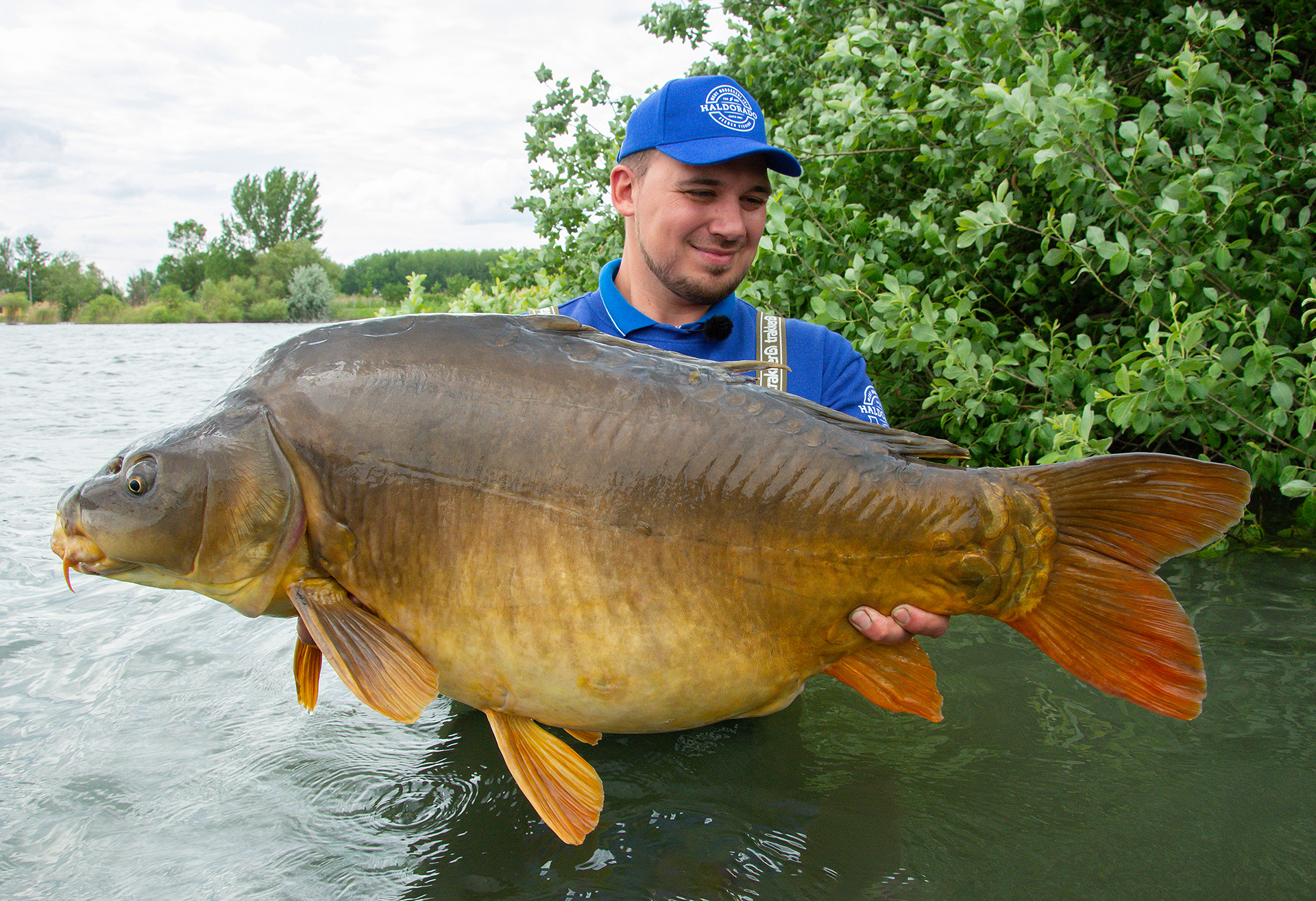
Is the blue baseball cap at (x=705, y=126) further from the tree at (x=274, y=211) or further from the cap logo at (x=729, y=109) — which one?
the tree at (x=274, y=211)

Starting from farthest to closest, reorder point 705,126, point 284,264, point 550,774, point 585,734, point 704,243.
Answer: point 284,264 → point 704,243 → point 705,126 → point 585,734 → point 550,774

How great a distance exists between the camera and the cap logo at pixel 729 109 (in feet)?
8.25

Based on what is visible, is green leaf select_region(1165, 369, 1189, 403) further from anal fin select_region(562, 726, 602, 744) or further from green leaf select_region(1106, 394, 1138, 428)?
anal fin select_region(562, 726, 602, 744)

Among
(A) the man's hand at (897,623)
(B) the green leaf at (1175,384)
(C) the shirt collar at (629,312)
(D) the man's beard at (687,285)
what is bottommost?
(A) the man's hand at (897,623)

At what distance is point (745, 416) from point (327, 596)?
89cm

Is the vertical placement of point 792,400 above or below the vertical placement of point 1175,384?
above

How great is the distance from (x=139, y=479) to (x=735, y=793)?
160cm

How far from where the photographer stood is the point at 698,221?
2.59 metres

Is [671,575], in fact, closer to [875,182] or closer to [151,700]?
[151,700]

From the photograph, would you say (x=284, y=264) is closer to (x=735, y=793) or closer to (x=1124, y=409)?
(x=1124, y=409)

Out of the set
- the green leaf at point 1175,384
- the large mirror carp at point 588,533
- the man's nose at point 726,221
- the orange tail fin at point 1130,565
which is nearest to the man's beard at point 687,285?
the man's nose at point 726,221

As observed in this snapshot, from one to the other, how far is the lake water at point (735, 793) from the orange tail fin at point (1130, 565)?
1.96 feet

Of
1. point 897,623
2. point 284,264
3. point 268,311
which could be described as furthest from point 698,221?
point 284,264

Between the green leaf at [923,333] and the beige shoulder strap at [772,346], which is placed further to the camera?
the green leaf at [923,333]
